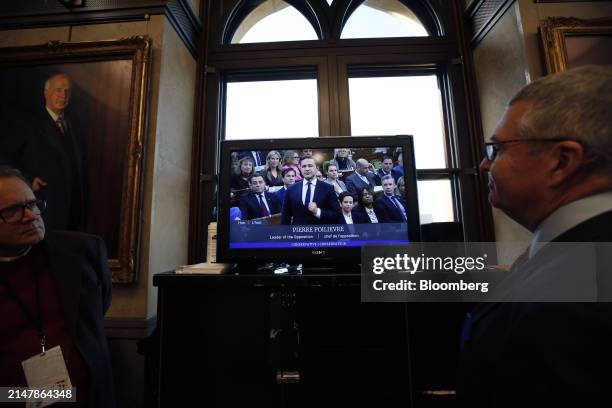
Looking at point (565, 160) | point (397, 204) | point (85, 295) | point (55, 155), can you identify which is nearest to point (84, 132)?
point (55, 155)

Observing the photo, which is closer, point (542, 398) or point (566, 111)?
point (542, 398)

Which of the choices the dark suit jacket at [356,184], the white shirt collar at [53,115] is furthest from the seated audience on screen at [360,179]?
the white shirt collar at [53,115]

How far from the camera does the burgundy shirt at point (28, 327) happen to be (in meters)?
1.11

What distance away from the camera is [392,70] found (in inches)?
93.0

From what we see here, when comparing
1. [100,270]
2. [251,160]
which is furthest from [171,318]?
[251,160]

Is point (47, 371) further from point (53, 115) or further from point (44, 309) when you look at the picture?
point (53, 115)

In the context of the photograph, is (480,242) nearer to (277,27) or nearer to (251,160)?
(251,160)

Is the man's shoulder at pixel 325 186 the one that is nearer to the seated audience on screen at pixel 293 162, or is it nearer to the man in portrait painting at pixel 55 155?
the seated audience on screen at pixel 293 162

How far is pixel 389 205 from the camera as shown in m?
1.52

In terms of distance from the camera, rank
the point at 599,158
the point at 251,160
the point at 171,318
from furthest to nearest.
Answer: the point at 251,160 < the point at 171,318 < the point at 599,158

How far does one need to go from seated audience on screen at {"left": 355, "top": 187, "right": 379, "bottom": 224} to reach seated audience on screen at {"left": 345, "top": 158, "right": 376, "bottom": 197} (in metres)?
0.02

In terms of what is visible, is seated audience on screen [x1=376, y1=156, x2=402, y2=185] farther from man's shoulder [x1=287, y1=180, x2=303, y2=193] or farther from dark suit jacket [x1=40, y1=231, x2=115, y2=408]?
dark suit jacket [x1=40, y1=231, x2=115, y2=408]

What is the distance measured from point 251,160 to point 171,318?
821 millimetres

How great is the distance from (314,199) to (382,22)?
1.80 metres
